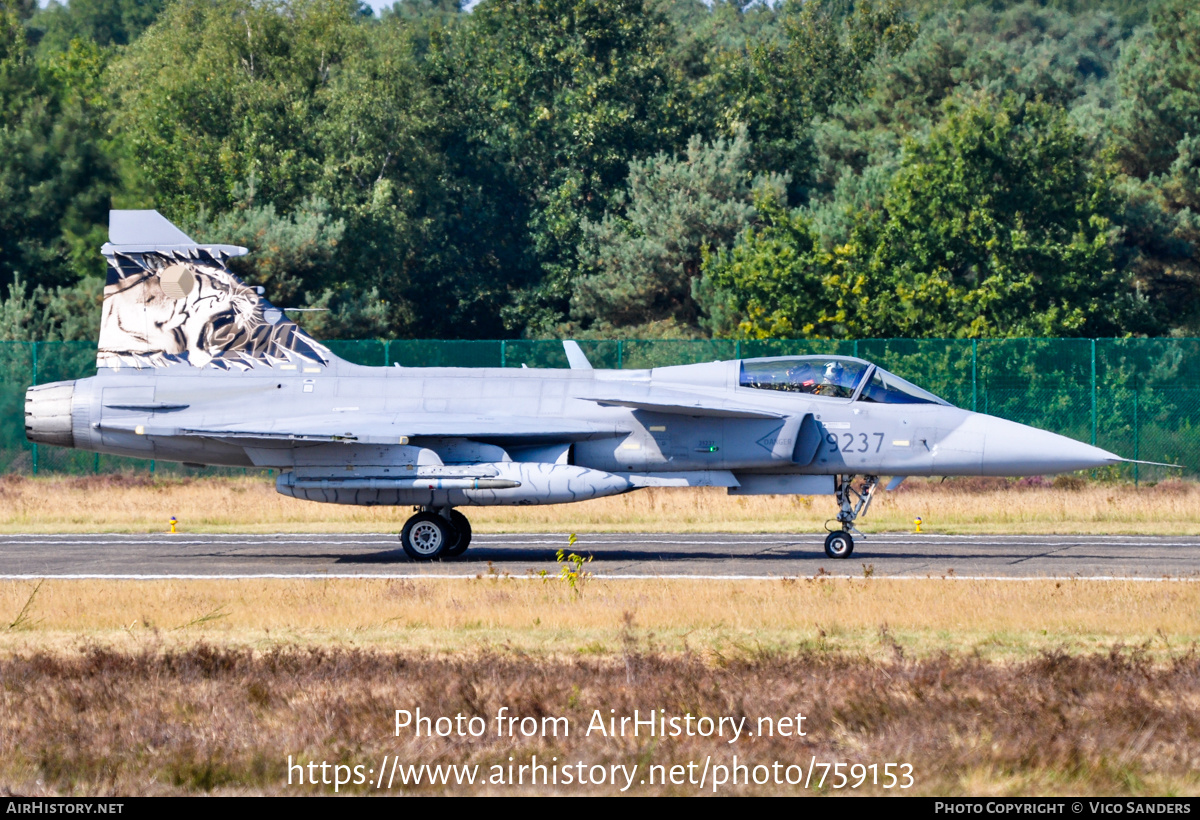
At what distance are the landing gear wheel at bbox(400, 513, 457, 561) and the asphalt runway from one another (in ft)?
0.87

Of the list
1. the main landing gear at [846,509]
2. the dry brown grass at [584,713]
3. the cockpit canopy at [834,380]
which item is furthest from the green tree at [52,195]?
the dry brown grass at [584,713]

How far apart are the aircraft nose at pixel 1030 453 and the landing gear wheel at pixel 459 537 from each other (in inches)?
290

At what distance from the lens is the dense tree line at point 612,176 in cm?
3909

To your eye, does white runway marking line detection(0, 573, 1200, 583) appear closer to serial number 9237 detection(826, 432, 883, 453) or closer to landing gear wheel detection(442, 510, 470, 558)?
landing gear wheel detection(442, 510, 470, 558)

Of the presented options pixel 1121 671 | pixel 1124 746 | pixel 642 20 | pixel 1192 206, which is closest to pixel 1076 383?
pixel 1192 206

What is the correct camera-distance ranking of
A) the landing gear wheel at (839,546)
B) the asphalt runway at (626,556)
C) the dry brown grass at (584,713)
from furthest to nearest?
the landing gear wheel at (839,546)
the asphalt runway at (626,556)
the dry brown grass at (584,713)

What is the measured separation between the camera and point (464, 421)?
62.7 ft

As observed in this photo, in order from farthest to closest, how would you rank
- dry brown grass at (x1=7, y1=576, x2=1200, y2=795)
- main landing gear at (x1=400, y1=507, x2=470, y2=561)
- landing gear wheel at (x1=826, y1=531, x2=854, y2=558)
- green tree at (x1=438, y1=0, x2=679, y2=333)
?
1. green tree at (x1=438, y1=0, x2=679, y2=333)
2. main landing gear at (x1=400, y1=507, x2=470, y2=561)
3. landing gear wheel at (x1=826, y1=531, x2=854, y2=558)
4. dry brown grass at (x1=7, y1=576, x2=1200, y2=795)

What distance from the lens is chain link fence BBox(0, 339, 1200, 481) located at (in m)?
31.1

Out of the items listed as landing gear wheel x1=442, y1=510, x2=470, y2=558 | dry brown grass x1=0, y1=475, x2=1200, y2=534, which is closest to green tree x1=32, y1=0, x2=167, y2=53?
dry brown grass x1=0, y1=475, x2=1200, y2=534

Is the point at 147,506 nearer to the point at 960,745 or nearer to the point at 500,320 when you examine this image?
the point at 960,745

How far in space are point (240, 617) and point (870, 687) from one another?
694cm

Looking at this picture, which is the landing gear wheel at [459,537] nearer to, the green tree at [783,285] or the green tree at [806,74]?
the green tree at [783,285]

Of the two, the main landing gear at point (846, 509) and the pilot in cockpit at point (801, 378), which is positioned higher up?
the pilot in cockpit at point (801, 378)
